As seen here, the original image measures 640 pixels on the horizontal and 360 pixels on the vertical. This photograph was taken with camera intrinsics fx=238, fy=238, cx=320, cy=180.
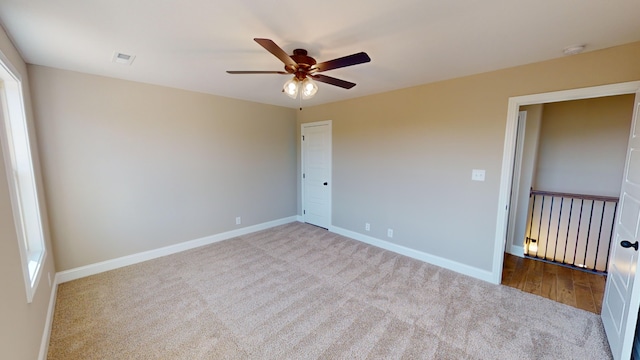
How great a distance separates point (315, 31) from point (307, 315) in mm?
2452

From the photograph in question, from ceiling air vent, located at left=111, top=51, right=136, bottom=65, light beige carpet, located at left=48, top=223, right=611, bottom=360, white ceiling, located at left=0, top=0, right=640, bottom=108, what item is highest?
ceiling air vent, located at left=111, top=51, right=136, bottom=65

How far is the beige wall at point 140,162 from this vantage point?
2707 millimetres

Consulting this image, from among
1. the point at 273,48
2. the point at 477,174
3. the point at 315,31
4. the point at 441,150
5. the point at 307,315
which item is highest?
the point at 315,31

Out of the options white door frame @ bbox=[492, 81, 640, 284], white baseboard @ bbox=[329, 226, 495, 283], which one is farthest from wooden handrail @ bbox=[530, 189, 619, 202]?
white baseboard @ bbox=[329, 226, 495, 283]

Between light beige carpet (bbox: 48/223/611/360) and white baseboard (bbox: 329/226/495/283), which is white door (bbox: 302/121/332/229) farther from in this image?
light beige carpet (bbox: 48/223/611/360)

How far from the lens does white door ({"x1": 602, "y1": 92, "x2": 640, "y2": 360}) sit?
160 cm

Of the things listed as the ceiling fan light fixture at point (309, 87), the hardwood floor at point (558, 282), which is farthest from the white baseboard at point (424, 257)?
the ceiling fan light fixture at point (309, 87)

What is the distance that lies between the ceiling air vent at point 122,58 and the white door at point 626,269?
4.36 meters

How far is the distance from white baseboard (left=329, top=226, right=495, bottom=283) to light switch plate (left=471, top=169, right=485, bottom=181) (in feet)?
3.67

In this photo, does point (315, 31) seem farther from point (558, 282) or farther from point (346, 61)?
point (558, 282)

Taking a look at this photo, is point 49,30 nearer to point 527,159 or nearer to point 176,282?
point 176,282

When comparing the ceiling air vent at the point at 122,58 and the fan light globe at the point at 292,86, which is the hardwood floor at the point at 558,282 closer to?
the fan light globe at the point at 292,86

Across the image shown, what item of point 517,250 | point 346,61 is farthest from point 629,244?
point 346,61

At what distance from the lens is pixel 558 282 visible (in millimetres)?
2852
